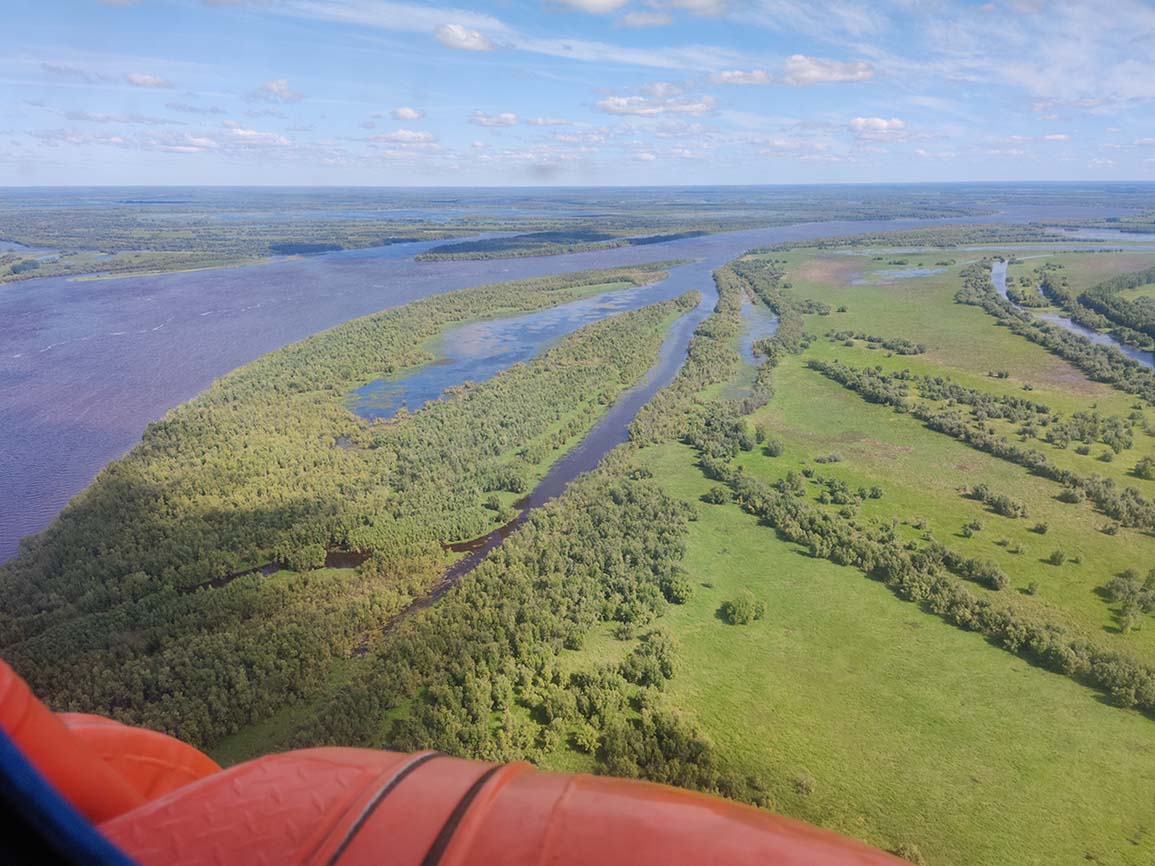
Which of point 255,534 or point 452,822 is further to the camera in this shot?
point 255,534

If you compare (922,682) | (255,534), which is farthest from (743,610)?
(255,534)

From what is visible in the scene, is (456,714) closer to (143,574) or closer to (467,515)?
(467,515)

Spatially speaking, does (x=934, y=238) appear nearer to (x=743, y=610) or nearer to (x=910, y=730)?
(x=743, y=610)

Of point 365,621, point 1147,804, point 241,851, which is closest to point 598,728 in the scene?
point 365,621

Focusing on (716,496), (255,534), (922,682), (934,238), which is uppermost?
(934,238)

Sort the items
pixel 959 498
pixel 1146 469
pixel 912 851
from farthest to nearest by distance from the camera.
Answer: pixel 1146 469
pixel 959 498
pixel 912 851

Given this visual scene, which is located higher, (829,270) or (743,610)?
(829,270)

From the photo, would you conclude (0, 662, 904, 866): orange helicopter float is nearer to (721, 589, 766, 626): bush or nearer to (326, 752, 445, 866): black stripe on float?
(326, 752, 445, 866): black stripe on float

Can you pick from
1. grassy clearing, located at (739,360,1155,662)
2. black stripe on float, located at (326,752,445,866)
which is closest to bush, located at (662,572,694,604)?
grassy clearing, located at (739,360,1155,662)
